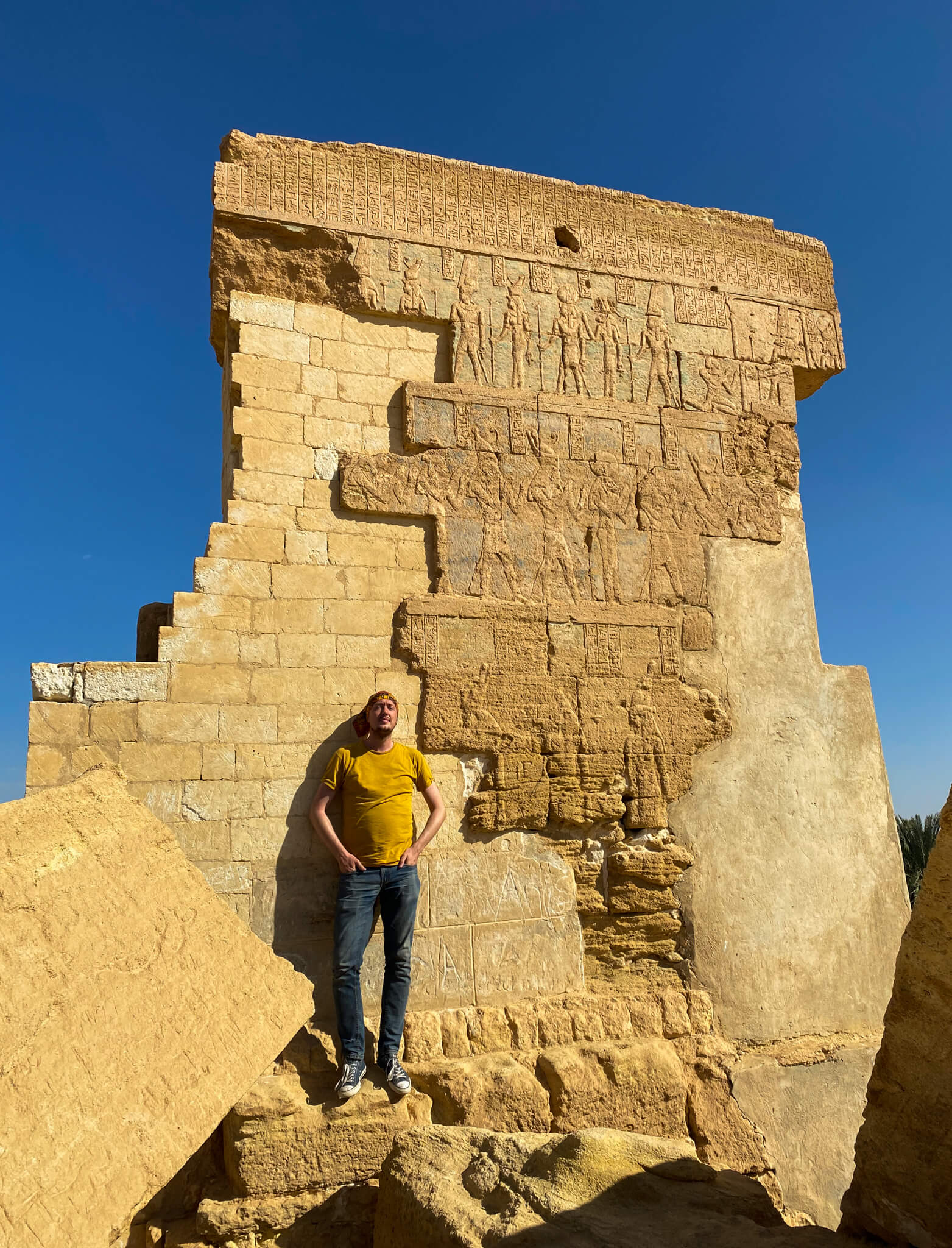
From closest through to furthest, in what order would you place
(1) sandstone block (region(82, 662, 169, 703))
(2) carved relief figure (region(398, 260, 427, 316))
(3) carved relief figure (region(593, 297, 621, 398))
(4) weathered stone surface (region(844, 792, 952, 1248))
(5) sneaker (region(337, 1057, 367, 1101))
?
(4) weathered stone surface (region(844, 792, 952, 1248)) < (5) sneaker (region(337, 1057, 367, 1101)) < (1) sandstone block (region(82, 662, 169, 703)) < (2) carved relief figure (region(398, 260, 427, 316)) < (3) carved relief figure (region(593, 297, 621, 398))

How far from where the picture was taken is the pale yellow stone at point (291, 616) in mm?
4426

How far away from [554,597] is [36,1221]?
11.5 ft

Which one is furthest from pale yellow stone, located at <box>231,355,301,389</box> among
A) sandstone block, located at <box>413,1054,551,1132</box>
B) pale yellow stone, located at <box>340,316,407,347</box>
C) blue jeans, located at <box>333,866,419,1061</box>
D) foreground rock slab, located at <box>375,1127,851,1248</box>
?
foreground rock slab, located at <box>375,1127,851,1248</box>

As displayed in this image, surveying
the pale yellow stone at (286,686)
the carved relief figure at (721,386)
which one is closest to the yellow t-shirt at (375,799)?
the pale yellow stone at (286,686)

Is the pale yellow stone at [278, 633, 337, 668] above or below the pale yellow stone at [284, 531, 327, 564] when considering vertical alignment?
below

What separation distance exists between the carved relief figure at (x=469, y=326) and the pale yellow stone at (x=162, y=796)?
2685 millimetres

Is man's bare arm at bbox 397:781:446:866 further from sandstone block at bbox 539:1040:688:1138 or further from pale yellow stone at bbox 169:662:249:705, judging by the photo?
sandstone block at bbox 539:1040:688:1138

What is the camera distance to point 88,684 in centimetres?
405

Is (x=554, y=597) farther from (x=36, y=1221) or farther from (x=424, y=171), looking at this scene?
(x=36, y=1221)

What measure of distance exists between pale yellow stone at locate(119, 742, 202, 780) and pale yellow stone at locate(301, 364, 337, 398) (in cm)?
199

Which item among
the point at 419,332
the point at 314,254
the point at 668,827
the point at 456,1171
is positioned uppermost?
the point at 314,254

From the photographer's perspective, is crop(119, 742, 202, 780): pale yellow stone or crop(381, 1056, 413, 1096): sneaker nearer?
crop(381, 1056, 413, 1096): sneaker

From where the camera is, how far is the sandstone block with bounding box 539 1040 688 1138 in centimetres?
418

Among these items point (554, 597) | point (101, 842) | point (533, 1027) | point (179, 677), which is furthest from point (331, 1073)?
point (554, 597)
